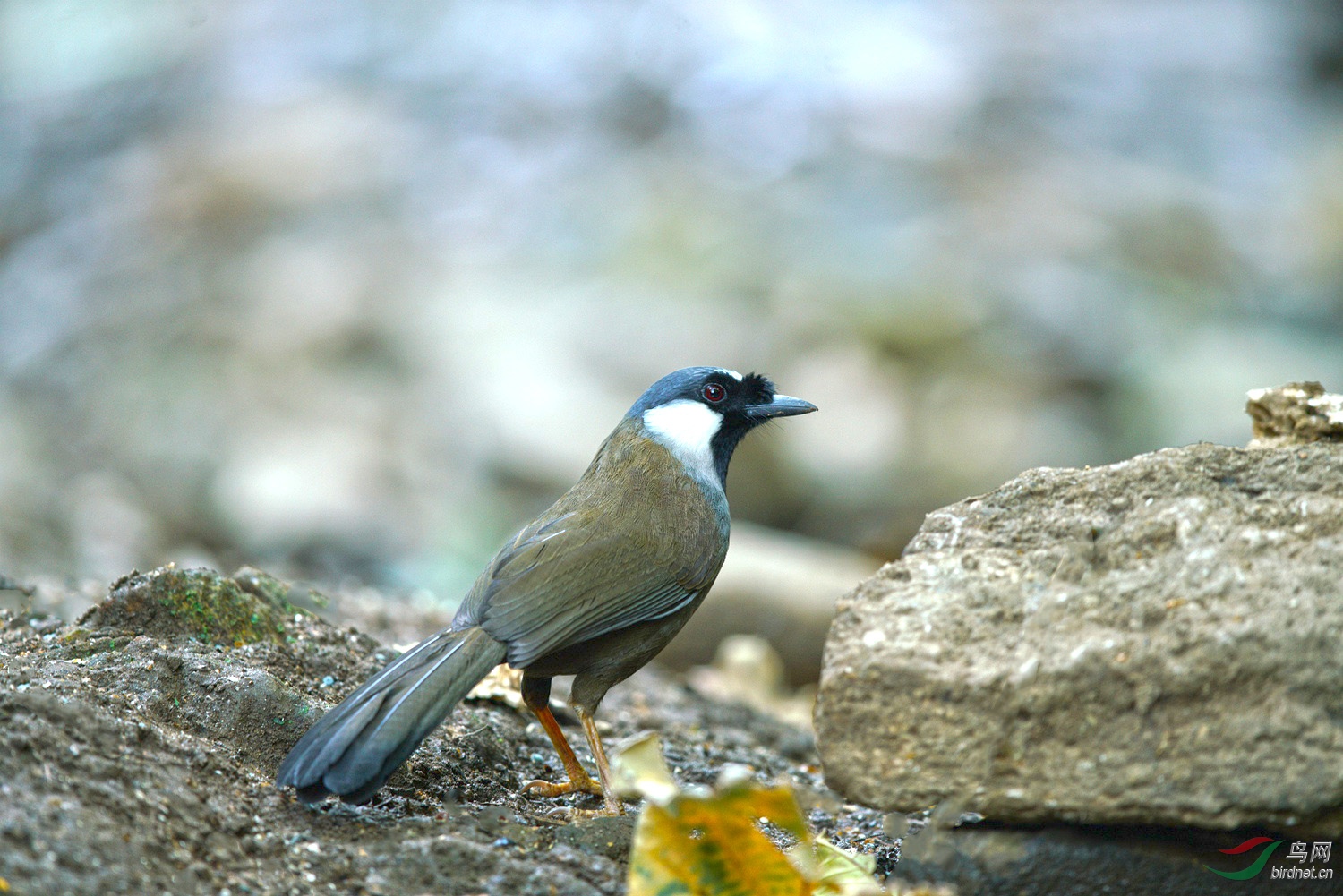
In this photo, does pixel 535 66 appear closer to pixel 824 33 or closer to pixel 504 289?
pixel 824 33

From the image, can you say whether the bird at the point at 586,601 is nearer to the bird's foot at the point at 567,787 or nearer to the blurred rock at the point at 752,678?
the bird's foot at the point at 567,787

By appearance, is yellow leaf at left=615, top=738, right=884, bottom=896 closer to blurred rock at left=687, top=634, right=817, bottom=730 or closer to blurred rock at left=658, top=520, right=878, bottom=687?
blurred rock at left=687, top=634, right=817, bottom=730

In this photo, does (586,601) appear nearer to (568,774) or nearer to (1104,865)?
(568,774)

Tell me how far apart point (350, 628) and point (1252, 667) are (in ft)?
9.49

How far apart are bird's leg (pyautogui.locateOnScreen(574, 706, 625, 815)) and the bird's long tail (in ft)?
1.78

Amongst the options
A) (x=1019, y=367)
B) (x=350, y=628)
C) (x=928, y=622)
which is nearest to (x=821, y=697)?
(x=928, y=622)

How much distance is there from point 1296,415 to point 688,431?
184 centimetres

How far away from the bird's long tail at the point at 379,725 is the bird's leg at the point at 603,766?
1.78ft

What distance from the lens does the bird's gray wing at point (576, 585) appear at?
3.29 metres

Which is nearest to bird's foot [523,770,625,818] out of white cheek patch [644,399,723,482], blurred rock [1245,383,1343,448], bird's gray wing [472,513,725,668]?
bird's gray wing [472,513,725,668]

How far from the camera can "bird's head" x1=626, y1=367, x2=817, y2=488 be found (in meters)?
4.20

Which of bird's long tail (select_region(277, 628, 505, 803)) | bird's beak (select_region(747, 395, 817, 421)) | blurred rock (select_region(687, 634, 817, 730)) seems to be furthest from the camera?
blurred rock (select_region(687, 634, 817, 730))

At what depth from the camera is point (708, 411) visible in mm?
4301

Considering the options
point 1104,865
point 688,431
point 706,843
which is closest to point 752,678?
point 688,431
